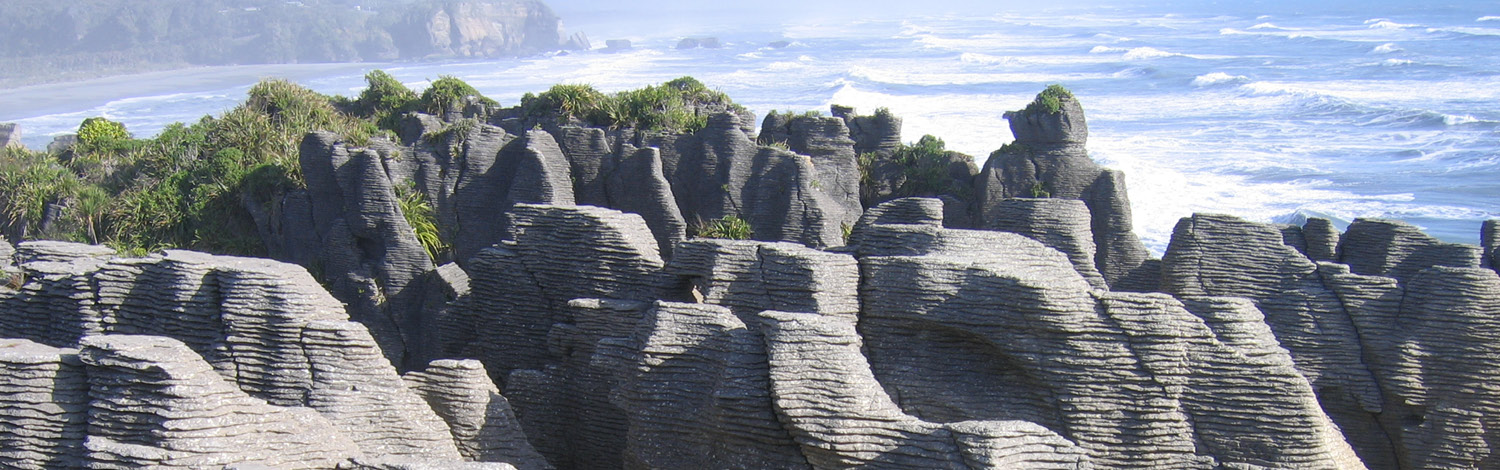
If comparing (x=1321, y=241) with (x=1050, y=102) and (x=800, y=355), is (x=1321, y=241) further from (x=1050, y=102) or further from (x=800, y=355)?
(x=800, y=355)

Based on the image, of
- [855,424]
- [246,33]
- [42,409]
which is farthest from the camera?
[246,33]

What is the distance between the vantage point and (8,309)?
1279cm

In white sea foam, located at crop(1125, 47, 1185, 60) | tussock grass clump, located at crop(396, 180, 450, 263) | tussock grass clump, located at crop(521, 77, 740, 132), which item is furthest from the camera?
white sea foam, located at crop(1125, 47, 1185, 60)

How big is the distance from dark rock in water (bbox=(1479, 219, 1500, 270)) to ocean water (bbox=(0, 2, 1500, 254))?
17.2m

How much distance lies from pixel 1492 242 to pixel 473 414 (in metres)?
13.1

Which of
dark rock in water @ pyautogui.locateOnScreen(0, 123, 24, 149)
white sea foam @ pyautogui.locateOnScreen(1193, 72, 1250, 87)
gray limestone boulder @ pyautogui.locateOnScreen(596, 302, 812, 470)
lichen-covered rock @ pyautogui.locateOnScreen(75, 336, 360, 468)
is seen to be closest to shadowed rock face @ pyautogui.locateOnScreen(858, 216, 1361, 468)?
gray limestone boulder @ pyautogui.locateOnScreen(596, 302, 812, 470)

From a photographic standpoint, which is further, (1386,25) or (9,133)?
(1386,25)

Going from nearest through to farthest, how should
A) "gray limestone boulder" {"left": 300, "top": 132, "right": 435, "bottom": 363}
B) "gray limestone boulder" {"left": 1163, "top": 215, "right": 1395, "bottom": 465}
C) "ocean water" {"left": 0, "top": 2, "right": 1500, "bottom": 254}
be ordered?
"gray limestone boulder" {"left": 1163, "top": 215, "right": 1395, "bottom": 465}, "gray limestone boulder" {"left": 300, "top": 132, "right": 435, "bottom": 363}, "ocean water" {"left": 0, "top": 2, "right": 1500, "bottom": 254}

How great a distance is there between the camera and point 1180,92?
65.4 meters

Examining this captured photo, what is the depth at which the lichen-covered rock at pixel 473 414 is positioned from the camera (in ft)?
38.0

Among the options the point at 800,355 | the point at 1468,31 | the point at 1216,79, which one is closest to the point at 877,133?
the point at 800,355

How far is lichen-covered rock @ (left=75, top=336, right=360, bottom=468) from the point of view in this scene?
9250 millimetres

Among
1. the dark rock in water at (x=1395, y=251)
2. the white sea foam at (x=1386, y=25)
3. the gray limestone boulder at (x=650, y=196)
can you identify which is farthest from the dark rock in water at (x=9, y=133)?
the white sea foam at (x=1386, y=25)

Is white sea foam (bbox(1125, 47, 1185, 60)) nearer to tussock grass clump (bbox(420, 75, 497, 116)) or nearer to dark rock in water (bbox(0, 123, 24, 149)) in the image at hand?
tussock grass clump (bbox(420, 75, 497, 116))
